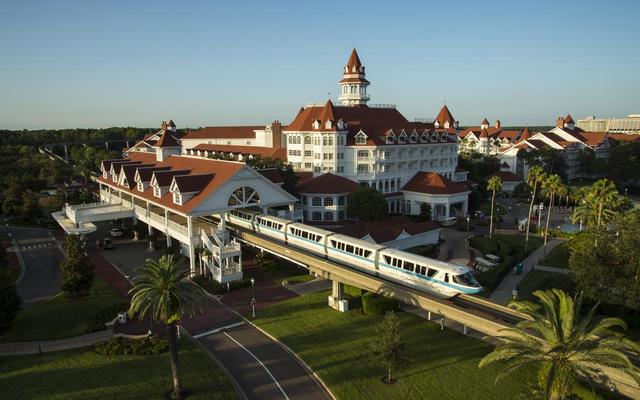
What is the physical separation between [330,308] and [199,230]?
17.2 metres

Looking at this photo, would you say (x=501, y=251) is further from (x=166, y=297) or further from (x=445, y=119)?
(x=445, y=119)

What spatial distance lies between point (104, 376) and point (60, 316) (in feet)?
38.7

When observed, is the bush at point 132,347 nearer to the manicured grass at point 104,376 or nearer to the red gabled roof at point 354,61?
the manicured grass at point 104,376

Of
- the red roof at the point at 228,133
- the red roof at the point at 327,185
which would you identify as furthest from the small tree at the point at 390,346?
the red roof at the point at 228,133

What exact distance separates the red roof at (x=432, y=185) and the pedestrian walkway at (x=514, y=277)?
16595 mm

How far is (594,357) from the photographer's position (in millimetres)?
17422

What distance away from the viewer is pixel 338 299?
112ft

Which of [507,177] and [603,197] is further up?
[603,197]

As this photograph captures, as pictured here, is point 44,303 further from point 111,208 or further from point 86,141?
point 86,141

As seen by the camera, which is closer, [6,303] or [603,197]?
[6,303]

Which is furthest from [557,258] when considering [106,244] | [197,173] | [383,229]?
[106,244]

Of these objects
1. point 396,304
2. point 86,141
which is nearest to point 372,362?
point 396,304

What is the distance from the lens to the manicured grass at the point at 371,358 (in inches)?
928

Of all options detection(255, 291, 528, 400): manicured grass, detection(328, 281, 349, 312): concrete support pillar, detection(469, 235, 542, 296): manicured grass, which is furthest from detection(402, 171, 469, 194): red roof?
detection(255, 291, 528, 400): manicured grass
